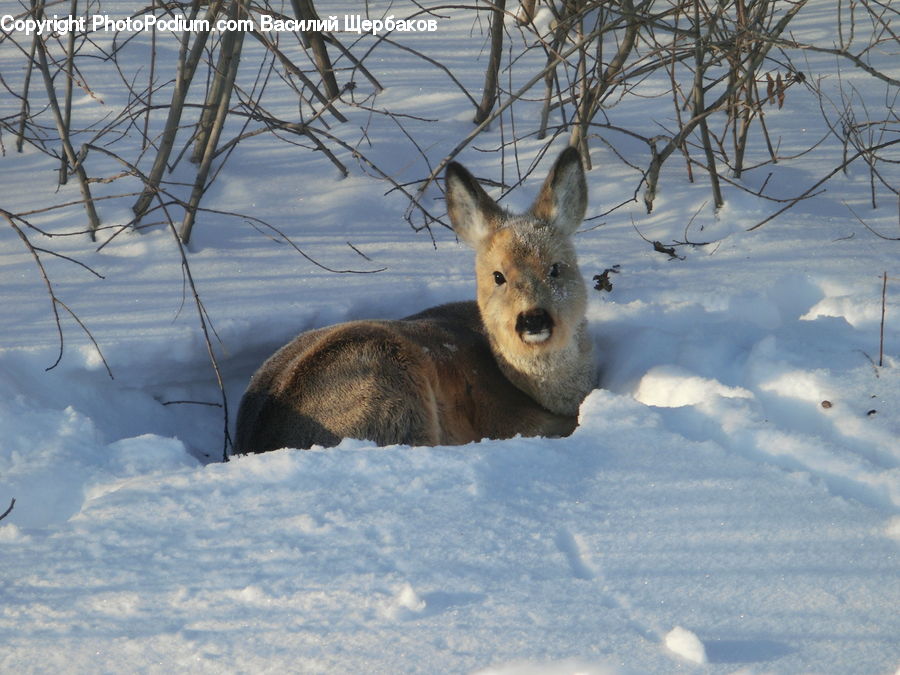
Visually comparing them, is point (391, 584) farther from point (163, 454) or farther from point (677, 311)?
point (677, 311)

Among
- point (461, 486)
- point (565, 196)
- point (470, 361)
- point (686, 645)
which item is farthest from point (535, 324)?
point (686, 645)

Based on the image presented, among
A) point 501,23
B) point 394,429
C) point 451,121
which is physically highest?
point 501,23

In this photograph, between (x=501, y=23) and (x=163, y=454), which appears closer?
(x=163, y=454)

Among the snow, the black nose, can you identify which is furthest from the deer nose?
the snow

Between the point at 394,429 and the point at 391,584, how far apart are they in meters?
1.93

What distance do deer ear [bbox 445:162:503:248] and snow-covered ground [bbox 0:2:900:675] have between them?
0.82 metres

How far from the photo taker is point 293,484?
3580mm

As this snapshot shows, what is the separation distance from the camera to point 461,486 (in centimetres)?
351

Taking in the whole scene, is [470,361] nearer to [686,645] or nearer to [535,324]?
[535,324]

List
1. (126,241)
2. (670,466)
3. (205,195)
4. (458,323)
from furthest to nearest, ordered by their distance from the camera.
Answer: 1. (205,195)
2. (126,241)
3. (458,323)
4. (670,466)

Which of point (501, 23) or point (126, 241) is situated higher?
point (501, 23)

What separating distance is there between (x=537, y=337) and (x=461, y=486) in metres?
1.67

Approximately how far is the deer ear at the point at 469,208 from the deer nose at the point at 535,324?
728mm

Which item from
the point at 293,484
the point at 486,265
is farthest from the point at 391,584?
Result: the point at 486,265
